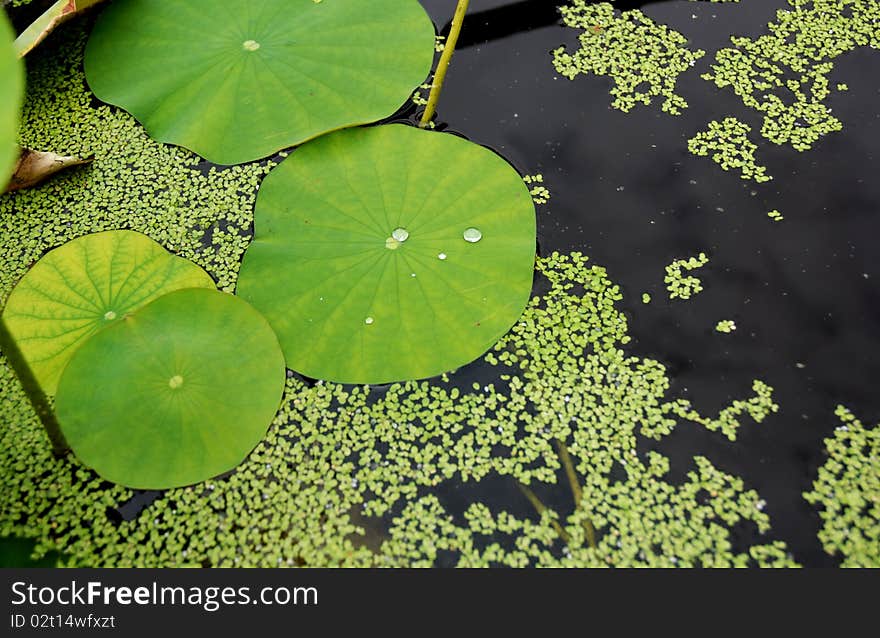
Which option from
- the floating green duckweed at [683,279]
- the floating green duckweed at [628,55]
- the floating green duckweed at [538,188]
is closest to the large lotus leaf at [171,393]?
the floating green duckweed at [538,188]

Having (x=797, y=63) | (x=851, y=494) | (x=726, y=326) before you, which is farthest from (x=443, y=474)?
(x=797, y=63)

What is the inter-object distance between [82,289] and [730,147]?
2048 mm

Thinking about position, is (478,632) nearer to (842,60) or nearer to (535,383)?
(535,383)

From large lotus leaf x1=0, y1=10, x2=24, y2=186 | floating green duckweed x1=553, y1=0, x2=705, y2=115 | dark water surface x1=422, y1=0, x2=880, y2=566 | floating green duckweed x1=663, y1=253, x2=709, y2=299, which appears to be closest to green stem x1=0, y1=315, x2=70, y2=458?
large lotus leaf x1=0, y1=10, x2=24, y2=186

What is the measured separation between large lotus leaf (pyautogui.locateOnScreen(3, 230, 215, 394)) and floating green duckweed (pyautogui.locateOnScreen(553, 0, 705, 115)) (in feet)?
5.04

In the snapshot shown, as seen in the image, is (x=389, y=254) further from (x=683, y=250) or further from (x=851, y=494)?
(x=851, y=494)

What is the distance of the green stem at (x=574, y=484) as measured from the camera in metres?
1.75

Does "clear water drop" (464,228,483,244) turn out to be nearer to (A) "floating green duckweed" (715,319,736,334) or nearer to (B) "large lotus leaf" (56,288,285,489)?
(B) "large lotus leaf" (56,288,285,489)

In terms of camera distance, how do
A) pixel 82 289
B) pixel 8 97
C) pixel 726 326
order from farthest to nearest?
pixel 726 326, pixel 82 289, pixel 8 97

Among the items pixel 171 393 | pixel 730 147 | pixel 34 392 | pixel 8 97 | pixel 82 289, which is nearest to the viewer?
pixel 8 97

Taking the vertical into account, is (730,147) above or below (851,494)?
above

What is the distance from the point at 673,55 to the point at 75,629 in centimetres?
A: 257

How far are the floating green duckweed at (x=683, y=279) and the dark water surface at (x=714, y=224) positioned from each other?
0.02 meters

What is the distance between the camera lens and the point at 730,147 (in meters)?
2.41
